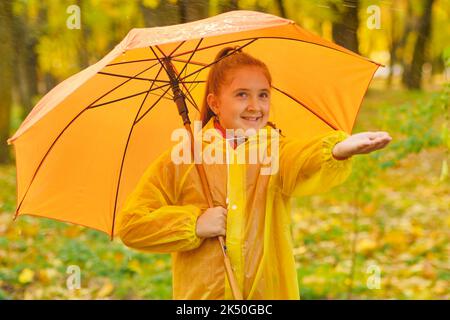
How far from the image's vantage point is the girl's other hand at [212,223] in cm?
259

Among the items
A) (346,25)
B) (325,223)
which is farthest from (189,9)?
(325,223)

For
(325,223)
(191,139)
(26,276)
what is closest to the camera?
(191,139)

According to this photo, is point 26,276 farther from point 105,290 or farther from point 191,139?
point 191,139

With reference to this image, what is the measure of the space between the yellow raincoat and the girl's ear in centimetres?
12

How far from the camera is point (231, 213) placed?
8.64 feet

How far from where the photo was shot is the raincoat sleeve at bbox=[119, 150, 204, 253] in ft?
8.63

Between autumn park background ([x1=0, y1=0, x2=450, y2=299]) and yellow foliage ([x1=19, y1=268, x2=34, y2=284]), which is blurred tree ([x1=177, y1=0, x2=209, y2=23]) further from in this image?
yellow foliage ([x1=19, y1=268, x2=34, y2=284])

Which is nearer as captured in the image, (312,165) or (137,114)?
(312,165)

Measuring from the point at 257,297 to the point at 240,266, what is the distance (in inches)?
5.7

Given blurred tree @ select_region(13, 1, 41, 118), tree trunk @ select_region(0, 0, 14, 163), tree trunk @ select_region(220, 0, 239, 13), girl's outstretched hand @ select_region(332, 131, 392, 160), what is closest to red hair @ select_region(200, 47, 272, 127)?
girl's outstretched hand @ select_region(332, 131, 392, 160)

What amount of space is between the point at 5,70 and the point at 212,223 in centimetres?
775

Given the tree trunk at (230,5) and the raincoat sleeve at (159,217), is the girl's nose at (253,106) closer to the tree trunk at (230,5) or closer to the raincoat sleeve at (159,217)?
the raincoat sleeve at (159,217)

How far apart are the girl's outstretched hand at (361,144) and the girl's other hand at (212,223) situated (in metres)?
0.53

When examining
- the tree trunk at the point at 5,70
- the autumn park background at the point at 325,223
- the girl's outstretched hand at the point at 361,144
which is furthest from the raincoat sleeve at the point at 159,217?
the tree trunk at the point at 5,70
